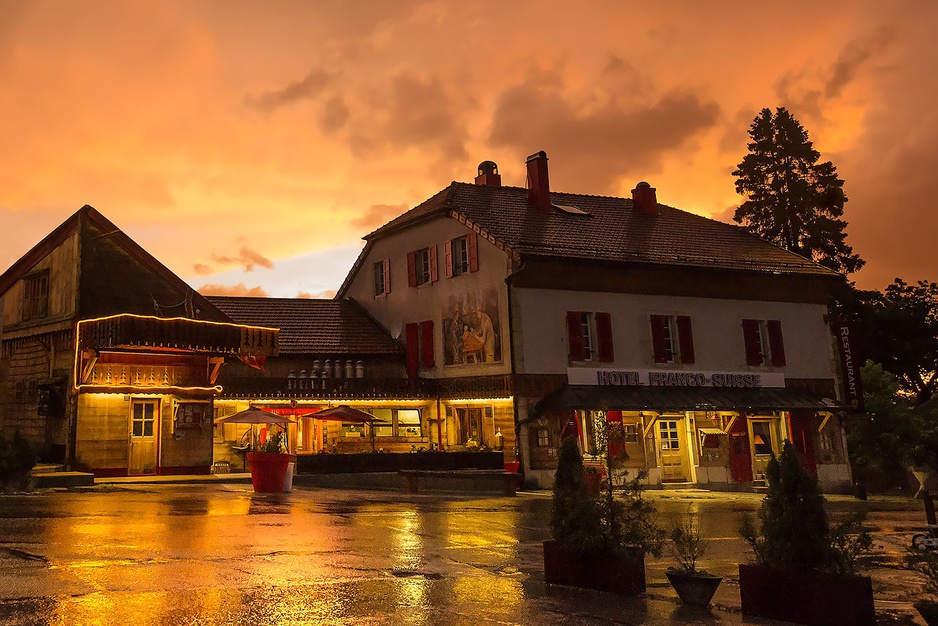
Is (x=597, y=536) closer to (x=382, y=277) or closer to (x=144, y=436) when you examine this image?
(x=144, y=436)

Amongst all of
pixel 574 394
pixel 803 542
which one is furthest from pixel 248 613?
pixel 574 394

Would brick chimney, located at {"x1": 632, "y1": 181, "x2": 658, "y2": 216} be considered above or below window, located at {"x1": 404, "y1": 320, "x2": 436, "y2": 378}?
above

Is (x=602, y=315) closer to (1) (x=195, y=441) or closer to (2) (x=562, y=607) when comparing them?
(1) (x=195, y=441)

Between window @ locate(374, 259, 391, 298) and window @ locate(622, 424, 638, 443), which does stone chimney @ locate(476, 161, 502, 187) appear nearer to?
window @ locate(374, 259, 391, 298)

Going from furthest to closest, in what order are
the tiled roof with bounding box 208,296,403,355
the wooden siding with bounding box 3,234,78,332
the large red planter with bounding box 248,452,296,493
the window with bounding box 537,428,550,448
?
the tiled roof with bounding box 208,296,403,355 → the window with bounding box 537,428,550,448 → the wooden siding with bounding box 3,234,78,332 → the large red planter with bounding box 248,452,296,493

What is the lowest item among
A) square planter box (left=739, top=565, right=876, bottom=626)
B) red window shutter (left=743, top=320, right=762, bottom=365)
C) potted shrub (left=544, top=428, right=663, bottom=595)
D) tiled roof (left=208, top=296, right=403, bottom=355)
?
square planter box (left=739, top=565, right=876, bottom=626)

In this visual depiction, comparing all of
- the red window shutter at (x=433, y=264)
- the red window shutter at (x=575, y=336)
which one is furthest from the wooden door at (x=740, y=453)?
the red window shutter at (x=433, y=264)

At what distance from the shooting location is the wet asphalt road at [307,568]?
23.6 ft

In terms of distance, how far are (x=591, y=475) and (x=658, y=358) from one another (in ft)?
32.2

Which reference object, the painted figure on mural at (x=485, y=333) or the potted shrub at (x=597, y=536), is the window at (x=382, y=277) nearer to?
the painted figure on mural at (x=485, y=333)

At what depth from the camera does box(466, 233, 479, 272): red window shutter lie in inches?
1195

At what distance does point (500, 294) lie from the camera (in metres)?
29.0

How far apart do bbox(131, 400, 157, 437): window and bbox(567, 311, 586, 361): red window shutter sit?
14.0 metres

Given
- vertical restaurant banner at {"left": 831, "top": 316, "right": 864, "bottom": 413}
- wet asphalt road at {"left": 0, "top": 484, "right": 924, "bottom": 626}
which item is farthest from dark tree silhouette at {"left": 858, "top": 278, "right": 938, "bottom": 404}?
wet asphalt road at {"left": 0, "top": 484, "right": 924, "bottom": 626}
